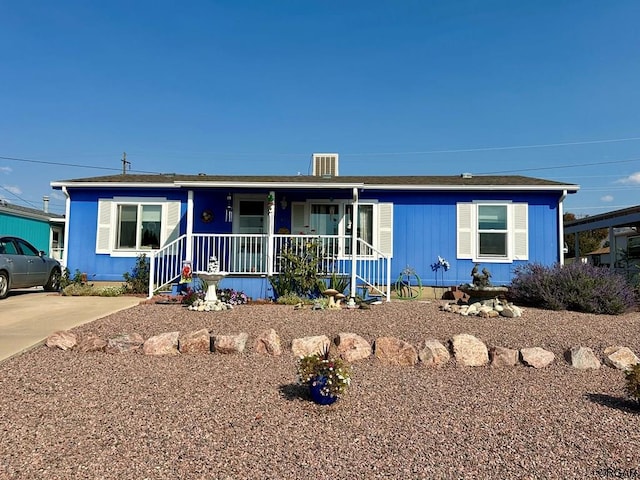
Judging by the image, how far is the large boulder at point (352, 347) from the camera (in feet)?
16.5

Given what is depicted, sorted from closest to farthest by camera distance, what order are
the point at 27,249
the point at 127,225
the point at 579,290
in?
the point at 579,290
the point at 27,249
the point at 127,225

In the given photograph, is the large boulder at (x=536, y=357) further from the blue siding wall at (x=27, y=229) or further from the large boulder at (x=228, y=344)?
the blue siding wall at (x=27, y=229)

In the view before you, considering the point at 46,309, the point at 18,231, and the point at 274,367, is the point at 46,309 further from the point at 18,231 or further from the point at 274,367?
the point at 18,231

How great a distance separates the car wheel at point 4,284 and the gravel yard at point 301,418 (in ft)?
16.5

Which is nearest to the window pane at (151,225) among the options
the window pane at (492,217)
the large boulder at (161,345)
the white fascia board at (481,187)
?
the white fascia board at (481,187)

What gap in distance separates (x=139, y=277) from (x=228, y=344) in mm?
5897

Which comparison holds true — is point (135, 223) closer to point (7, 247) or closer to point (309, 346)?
point (7, 247)

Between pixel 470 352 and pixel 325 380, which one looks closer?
pixel 325 380

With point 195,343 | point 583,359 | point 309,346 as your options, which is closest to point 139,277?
point 195,343

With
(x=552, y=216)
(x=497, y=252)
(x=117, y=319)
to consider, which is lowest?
(x=117, y=319)

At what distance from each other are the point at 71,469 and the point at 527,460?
2801 millimetres

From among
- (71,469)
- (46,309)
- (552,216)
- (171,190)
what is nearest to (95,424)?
(71,469)

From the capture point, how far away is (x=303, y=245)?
8.80 metres

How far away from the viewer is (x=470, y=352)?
4973 mm
